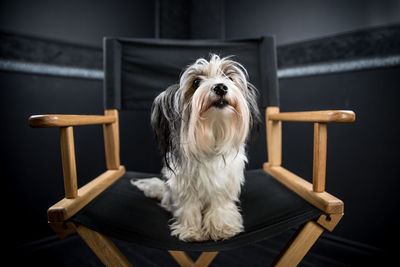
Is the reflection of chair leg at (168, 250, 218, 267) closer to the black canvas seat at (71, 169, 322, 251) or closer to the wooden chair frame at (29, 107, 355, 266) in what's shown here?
the black canvas seat at (71, 169, 322, 251)

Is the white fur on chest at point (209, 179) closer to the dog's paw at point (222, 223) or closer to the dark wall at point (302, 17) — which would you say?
the dog's paw at point (222, 223)

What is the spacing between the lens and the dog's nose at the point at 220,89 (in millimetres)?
1031

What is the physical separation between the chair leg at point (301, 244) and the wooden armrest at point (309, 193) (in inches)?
2.9

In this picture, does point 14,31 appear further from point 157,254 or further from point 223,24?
point 157,254

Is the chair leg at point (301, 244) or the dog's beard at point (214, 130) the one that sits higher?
the dog's beard at point (214, 130)

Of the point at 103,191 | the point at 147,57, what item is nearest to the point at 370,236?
the point at 103,191

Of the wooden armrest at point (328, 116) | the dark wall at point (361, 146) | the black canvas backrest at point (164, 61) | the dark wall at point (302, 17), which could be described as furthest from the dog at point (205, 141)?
the dark wall at point (302, 17)

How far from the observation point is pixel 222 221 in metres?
1.05

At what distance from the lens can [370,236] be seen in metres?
1.87

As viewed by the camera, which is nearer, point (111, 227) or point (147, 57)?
point (111, 227)

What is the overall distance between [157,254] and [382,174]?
1.54 metres

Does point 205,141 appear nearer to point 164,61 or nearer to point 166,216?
point 166,216

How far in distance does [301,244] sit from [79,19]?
197cm

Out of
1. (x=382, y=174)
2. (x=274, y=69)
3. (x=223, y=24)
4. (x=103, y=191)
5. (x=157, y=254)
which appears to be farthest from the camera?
(x=223, y=24)
